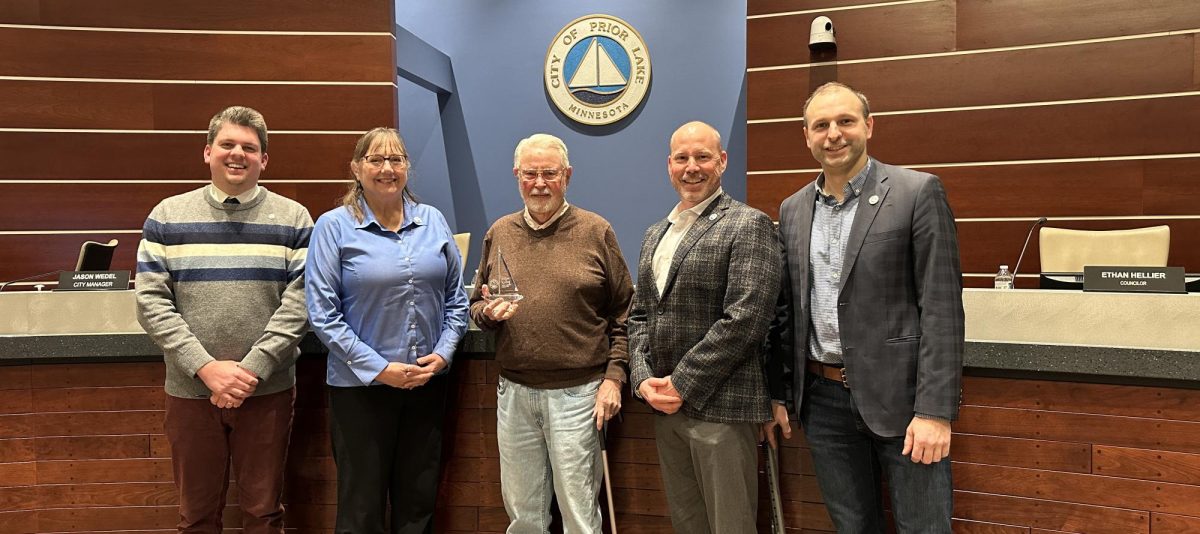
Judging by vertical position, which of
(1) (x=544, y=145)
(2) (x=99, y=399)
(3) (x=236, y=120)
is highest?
(3) (x=236, y=120)

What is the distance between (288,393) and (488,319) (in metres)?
0.68

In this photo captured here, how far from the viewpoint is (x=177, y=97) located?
4336 mm

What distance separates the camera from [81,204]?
4281 mm

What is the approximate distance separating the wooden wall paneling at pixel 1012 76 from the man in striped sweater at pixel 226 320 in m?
3.36

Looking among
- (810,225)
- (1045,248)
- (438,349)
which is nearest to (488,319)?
(438,349)

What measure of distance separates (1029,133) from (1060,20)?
64 centimetres

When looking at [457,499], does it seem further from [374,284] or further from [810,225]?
[810,225]

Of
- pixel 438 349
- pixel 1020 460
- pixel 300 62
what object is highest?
pixel 300 62

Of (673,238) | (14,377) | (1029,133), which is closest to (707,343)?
(673,238)

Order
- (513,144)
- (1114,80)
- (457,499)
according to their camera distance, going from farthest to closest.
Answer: (513,144) < (1114,80) < (457,499)

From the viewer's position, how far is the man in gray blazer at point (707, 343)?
1.86m

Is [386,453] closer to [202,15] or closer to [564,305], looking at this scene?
[564,305]

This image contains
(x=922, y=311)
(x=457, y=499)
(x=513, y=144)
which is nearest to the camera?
(x=922, y=311)

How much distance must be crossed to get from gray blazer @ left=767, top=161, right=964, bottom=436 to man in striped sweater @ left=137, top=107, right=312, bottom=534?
1552 millimetres
